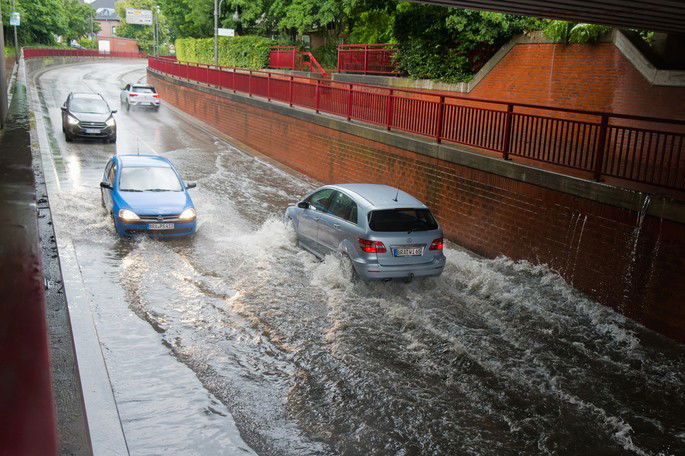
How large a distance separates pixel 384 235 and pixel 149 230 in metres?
4.98

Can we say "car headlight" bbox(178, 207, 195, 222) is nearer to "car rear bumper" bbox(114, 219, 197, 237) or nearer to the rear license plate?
"car rear bumper" bbox(114, 219, 197, 237)

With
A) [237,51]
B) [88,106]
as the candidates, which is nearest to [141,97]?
[237,51]

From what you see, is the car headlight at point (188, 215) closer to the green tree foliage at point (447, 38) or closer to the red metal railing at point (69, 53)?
the green tree foliage at point (447, 38)

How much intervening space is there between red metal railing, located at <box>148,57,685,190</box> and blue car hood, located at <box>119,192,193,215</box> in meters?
5.54

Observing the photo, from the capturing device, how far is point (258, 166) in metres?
22.0

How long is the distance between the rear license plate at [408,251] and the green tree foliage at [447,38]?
9.14m

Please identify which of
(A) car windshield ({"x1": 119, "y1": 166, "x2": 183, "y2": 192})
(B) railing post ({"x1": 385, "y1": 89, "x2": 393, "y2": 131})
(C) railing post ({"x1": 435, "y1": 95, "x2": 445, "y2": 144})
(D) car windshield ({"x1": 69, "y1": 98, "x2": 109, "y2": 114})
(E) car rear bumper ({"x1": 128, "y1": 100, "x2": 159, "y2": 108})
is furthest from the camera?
(E) car rear bumper ({"x1": 128, "y1": 100, "x2": 159, "y2": 108})

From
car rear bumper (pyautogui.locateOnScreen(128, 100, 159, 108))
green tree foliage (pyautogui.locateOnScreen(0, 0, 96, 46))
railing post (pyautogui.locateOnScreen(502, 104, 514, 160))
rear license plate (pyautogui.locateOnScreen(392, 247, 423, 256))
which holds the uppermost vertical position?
green tree foliage (pyautogui.locateOnScreen(0, 0, 96, 46))

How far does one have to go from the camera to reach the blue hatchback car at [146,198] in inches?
488

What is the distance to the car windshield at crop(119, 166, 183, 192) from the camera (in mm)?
13336

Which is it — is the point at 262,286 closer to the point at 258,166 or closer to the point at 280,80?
the point at 258,166

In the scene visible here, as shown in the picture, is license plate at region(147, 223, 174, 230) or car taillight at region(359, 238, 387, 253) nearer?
car taillight at region(359, 238, 387, 253)

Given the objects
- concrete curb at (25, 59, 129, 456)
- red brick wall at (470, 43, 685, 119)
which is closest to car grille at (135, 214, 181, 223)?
concrete curb at (25, 59, 129, 456)

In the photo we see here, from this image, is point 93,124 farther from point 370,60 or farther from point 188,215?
point 188,215
